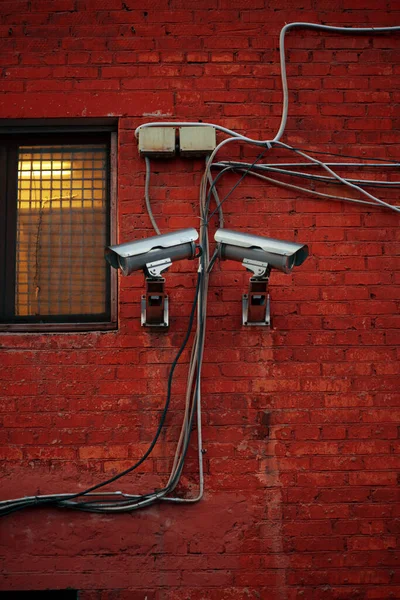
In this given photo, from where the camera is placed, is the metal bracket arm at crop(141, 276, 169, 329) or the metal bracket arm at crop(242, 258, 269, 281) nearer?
the metal bracket arm at crop(242, 258, 269, 281)

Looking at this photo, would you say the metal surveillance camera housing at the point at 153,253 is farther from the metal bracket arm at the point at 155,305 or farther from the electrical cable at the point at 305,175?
the electrical cable at the point at 305,175

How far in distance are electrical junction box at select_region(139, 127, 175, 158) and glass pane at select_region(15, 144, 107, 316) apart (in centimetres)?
34

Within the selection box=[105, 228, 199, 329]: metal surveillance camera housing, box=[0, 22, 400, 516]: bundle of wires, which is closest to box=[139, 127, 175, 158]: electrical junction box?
→ box=[0, 22, 400, 516]: bundle of wires

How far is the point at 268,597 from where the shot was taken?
3.58m

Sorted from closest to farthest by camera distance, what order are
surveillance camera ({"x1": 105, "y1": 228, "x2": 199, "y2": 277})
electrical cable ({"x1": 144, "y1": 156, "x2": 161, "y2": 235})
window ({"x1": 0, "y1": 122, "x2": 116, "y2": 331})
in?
surveillance camera ({"x1": 105, "y1": 228, "x2": 199, "y2": 277})
electrical cable ({"x1": 144, "y1": 156, "x2": 161, "y2": 235})
window ({"x1": 0, "y1": 122, "x2": 116, "y2": 331})

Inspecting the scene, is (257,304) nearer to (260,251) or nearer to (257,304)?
(257,304)

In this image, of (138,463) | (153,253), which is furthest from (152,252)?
(138,463)

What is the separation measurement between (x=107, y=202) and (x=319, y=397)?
1.59 m

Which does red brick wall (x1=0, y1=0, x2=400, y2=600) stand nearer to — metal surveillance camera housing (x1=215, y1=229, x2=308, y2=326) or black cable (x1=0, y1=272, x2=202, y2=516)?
black cable (x1=0, y1=272, x2=202, y2=516)

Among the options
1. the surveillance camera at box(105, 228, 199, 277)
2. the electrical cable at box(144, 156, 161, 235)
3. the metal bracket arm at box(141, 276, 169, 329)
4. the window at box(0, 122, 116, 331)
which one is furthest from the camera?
the window at box(0, 122, 116, 331)

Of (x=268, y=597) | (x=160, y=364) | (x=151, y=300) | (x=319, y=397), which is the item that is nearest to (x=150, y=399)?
(x=160, y=364)

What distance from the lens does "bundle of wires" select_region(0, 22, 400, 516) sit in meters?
3.65

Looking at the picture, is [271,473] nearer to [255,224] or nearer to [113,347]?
[113,347]

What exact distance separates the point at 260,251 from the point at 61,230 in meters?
1.28
